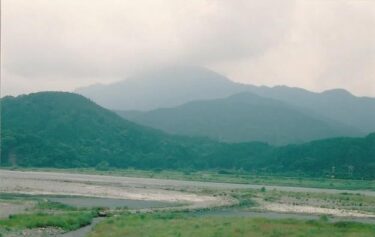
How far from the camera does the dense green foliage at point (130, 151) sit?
150 metres

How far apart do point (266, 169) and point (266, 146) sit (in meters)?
30.7

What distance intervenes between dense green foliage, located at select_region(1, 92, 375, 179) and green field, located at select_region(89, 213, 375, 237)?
4023 inches

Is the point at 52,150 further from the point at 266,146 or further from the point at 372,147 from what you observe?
the point at 372,147

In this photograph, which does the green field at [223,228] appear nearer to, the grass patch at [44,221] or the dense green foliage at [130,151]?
the grass patch at [44,221]

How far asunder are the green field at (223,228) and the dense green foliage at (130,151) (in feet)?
335

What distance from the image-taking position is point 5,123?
182 metres

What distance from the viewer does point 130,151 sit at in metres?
186

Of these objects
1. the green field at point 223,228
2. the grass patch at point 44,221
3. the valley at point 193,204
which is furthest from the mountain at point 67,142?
the green field at point 223,228

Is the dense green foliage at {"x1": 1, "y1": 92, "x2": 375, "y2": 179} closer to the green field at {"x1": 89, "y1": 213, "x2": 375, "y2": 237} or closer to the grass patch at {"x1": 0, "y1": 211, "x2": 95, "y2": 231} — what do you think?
the green field at {"x1": 89, "y1": 213, "x2": 375, "y2": 237}

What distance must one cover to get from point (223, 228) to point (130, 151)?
151179mm

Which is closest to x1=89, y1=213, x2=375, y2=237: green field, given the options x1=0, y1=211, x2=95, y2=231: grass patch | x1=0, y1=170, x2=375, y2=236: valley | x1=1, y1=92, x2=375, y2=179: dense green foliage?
x1=0, y1=170, x2=375, y2=236: valley

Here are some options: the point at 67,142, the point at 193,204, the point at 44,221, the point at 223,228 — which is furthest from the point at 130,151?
the point at 223,228

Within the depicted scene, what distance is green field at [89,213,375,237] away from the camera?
111ft

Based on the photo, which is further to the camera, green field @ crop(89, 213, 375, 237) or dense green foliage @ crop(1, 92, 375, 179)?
dense green foliage @ crop(1, 92, 375, 179)
